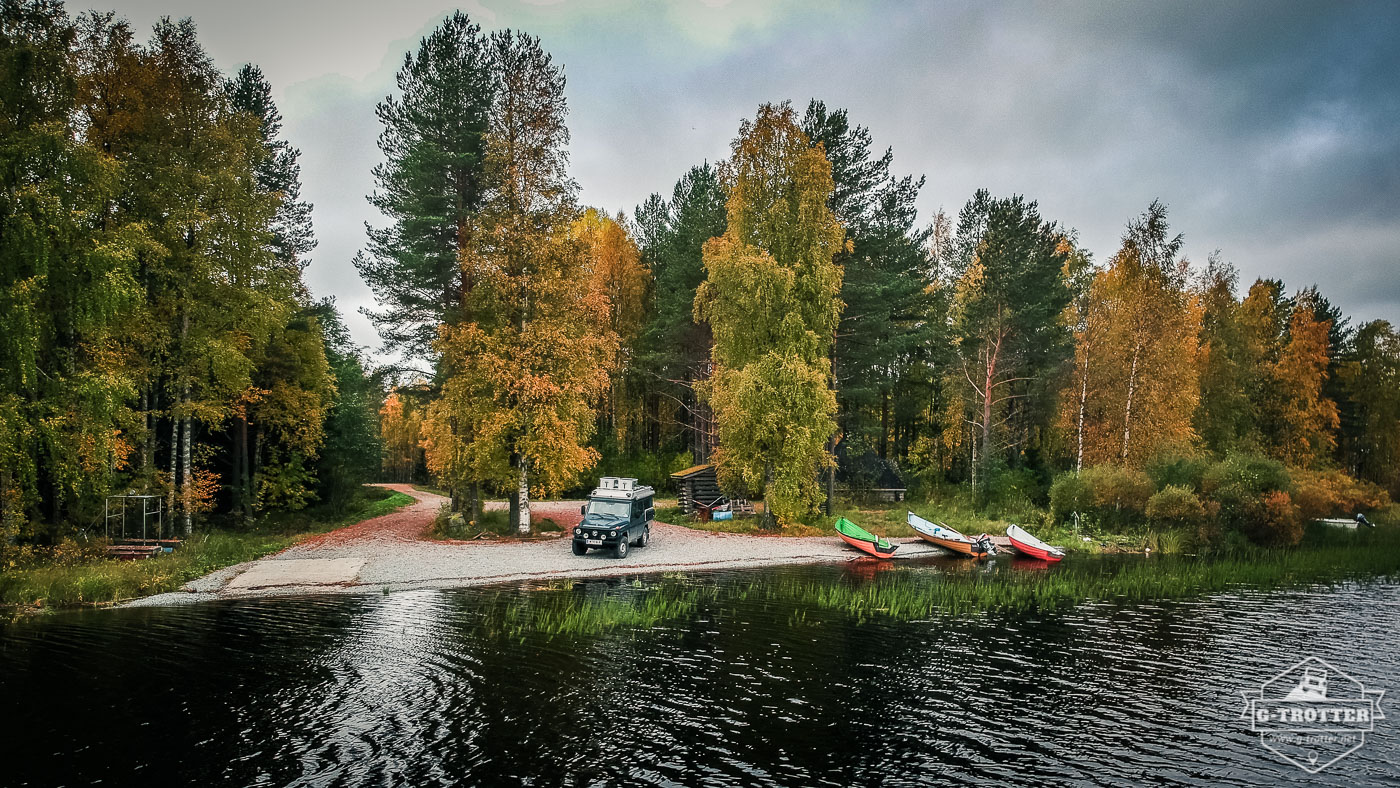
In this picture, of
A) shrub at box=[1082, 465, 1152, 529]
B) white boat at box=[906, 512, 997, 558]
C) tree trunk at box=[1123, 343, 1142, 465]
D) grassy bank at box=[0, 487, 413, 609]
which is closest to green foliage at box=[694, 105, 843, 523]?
white boat at box=[906, 512, 997, 558]

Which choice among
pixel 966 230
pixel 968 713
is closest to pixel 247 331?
pixel 968 713

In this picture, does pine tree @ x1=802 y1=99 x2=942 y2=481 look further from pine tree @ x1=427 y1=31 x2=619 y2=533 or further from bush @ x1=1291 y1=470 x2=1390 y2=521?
bush @ x1=1291 y1=470 x2=1390 y2=521

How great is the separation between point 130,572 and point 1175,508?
38.8m

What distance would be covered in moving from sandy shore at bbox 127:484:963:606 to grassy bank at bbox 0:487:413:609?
62cm

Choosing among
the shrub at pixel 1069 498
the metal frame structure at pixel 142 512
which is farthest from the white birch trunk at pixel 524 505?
the shrub at pixel 1069 498

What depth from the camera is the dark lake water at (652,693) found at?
8.50m

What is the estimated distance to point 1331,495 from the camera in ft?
109

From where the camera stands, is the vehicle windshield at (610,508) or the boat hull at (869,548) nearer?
the vehicle windshield at (610,508)

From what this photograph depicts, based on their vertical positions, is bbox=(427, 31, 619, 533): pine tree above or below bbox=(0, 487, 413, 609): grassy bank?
above

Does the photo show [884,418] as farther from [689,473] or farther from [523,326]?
[523,326]

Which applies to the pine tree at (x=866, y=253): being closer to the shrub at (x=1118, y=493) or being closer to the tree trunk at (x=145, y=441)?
the shrub at (x=1118, y=493)

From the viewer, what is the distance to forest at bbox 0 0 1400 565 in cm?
1859

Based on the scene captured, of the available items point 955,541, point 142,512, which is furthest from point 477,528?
point 955,541

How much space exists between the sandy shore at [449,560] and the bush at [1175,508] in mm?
10494
